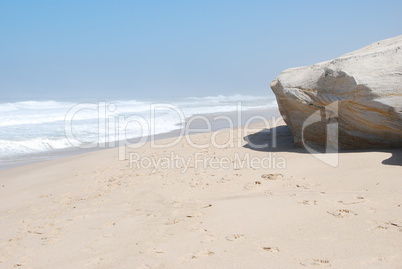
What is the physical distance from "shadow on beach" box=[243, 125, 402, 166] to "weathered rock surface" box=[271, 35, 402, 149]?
24 centimetres

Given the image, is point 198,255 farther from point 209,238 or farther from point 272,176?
point 272,176

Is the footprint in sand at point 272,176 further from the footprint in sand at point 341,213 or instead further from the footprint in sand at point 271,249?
the footprint in sand at point 271,249

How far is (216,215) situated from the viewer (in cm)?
380

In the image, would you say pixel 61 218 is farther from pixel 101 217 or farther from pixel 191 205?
pixel 191 205

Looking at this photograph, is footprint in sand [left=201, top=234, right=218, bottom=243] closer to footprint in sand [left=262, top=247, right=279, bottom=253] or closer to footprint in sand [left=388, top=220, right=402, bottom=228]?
footprint in sand [left=262, top=247, right=279, bottom=253]

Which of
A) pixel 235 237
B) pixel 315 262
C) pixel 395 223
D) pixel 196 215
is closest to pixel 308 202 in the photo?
pixel 395 223

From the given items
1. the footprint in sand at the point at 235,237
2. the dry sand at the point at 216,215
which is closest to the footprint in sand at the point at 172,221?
the dry sand at the point at 216,215

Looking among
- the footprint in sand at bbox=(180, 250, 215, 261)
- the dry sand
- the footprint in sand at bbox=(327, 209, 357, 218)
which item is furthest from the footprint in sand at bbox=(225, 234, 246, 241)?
the footprint in sand at bbox=(327, 209, 357, 218)

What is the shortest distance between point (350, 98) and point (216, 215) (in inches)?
117

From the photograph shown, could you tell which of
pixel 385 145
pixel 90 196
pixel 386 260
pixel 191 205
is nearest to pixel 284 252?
pixel 386 260

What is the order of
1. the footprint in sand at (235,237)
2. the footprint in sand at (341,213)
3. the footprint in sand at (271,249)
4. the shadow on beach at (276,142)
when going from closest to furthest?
the footprint in sand at (271,249) → the footprint in sand at (235,237) → the footprint in sand at (341,213) → the shadow on beach at (276,142)

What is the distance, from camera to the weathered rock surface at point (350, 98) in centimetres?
527

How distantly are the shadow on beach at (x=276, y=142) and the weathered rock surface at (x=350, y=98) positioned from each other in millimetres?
237

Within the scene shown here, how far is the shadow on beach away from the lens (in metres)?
5.45
